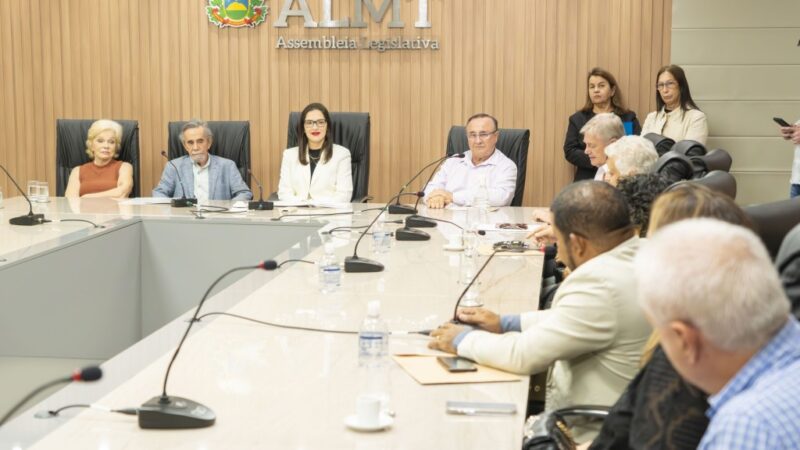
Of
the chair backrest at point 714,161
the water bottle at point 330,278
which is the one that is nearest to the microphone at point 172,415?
the water bottle at point 330,278

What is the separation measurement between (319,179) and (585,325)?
3.81m

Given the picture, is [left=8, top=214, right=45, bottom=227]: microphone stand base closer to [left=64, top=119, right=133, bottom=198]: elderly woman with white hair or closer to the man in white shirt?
[left=64, top=119, right=133, bottom=198]: elderly woman with white hair

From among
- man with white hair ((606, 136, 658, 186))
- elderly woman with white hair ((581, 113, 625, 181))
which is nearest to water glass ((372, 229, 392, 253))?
man with white hair ((606, 136, 658, 186))

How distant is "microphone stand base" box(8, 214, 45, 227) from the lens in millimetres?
4609

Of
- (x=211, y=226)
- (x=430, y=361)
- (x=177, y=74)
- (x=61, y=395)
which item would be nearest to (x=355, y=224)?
(x=211, y=226)

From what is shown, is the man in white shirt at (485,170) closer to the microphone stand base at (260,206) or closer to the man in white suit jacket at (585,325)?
the microphone stand base at (260,206)

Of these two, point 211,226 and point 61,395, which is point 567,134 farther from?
point 61,395

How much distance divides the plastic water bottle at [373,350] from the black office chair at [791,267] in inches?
33.8

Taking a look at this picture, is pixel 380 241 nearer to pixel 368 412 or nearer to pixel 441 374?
pixel 441 374

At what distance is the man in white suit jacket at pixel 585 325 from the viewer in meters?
2.32

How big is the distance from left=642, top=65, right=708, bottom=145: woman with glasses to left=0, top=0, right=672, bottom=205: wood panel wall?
1.28 feet

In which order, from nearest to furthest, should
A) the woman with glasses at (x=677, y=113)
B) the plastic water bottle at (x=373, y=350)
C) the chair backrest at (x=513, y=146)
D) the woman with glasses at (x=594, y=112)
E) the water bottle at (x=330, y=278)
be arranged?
the plastic water bottle at (x=373, y=350), the water bottle at (x=330, y=278), the chair backrest at (x=513, y=146), the woman with glasses at (x=677, y=113), the woman with glasses at (x=594, y=112)

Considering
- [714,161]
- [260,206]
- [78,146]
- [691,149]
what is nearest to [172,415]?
[714,161]

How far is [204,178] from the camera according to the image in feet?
19.9
